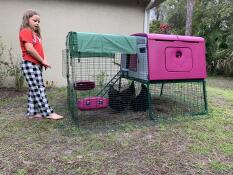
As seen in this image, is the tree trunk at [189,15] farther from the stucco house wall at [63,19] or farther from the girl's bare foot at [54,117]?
the girl's bare foot at [54,117]

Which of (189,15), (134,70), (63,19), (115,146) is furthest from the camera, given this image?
(189,15)

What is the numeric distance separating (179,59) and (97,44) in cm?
137

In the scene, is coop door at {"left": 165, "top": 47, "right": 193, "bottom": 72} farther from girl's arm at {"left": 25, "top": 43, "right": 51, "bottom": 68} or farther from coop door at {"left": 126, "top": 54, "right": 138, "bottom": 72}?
girl's arm at {"left": 25, "top": 43, "right": 51, "bottom": 68}

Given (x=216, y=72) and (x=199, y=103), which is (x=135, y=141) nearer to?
(x=199, y=103)

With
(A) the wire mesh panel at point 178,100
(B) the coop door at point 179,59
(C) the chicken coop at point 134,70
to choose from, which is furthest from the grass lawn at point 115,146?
(B) the coop door at point 179,59

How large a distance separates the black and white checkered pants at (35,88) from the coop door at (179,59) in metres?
1.94

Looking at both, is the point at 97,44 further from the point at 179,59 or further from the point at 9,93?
the point at 9,93

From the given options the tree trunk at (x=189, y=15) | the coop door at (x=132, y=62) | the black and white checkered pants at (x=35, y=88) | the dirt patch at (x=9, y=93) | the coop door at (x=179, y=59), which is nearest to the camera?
the black and white checkered pants at (x=35, y=88)

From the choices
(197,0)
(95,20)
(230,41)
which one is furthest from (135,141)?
(197,0)

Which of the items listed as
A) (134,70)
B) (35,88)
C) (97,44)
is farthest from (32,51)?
(134,70)

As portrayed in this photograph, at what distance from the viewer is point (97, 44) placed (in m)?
4.19

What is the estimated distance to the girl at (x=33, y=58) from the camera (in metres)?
4.27

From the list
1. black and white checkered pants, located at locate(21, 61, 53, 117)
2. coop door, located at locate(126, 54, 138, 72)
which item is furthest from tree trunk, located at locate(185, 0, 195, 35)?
black and white checkered pants, located at locate(21, 61, 53, 117)

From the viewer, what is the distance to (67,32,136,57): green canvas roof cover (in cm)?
409
